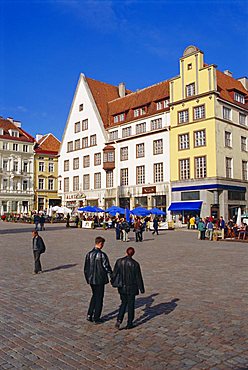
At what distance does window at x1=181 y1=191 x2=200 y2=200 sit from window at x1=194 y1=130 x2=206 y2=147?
5.23 metres

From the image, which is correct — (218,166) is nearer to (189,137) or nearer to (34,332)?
(189,137)

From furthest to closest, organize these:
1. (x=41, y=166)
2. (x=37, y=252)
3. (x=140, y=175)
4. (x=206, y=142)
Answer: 1. (x=41, y=166)
2. (x=140, y=175)
3. (x=206, y=142)
4. (x=37, y=252)

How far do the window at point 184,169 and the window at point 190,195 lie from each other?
1762 millimetres

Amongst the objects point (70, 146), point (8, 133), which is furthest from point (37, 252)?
point (8, 133)

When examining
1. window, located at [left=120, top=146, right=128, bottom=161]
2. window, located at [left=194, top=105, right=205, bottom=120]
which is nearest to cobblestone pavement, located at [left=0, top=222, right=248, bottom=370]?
window, located at [left=194, top=105, right=205, bottom=120]

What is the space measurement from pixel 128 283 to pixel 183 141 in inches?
1480

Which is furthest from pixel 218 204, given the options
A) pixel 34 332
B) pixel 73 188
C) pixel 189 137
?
pixel 34 332

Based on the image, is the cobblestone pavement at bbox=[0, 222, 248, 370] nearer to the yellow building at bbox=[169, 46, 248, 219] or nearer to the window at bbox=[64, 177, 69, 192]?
the yellow building at bbox=[169, 46, 248, 219]

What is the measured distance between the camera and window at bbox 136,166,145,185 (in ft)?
156

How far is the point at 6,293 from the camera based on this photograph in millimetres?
8938

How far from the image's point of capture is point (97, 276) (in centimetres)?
650

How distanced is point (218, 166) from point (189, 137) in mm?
4998

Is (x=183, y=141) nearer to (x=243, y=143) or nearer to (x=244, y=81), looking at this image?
(x=243, y=143)

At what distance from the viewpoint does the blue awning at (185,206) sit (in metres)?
39.5
